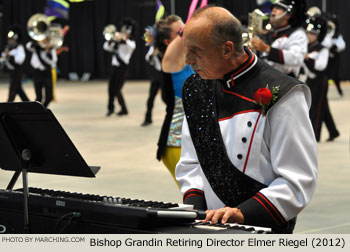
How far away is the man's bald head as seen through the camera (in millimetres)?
2840

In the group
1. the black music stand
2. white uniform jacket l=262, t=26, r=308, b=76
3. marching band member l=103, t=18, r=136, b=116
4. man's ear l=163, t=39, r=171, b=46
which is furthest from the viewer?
marching band member l=103, t=18, r=136, b=116

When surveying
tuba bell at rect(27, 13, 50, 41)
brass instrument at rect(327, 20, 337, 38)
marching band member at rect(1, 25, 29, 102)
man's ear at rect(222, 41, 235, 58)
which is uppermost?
man's ear at rect(222, 41, 235, 58)

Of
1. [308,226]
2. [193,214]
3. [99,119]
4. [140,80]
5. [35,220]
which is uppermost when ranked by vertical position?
[193,214]

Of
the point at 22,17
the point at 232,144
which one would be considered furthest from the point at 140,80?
the point at 232,144

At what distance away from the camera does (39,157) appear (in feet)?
9.19

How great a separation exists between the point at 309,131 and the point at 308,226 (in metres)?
3.28

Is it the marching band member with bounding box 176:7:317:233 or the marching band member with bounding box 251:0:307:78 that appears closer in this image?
the marching band member with bounding box 176:7:317:233

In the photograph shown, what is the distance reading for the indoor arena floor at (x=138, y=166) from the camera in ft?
22.0

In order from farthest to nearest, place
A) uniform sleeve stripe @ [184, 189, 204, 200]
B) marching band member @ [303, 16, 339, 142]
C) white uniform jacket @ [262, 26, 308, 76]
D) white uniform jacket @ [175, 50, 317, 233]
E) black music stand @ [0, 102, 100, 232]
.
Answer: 1. marching band member @ [303, 16, 339, 142]
2. white uniform jacket @ [262, 26, 308, 76]
3. uniform sleeve stripe @ [184, 189, 204, 200]
4. white uniform jacket @ [175, 50, 317, 233]
5. black music stand @ [0, 102, 100, 232]

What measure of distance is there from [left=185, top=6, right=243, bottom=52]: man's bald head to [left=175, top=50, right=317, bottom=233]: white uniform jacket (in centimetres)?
17

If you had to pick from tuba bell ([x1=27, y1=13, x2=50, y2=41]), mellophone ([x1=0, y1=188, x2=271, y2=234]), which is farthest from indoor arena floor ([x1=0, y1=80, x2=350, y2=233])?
mellophone ([x1=0, y1=188, x2=271, y2=234])

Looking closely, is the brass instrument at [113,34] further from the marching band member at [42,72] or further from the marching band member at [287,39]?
the marching band member at [287,39]

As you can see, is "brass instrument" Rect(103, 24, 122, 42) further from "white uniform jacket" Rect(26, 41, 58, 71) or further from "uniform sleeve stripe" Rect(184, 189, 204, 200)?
"uniform sleeve stripe" Rect(184, 189, 204, 200)

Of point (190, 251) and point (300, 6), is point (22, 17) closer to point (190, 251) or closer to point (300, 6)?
point (300, 6)
